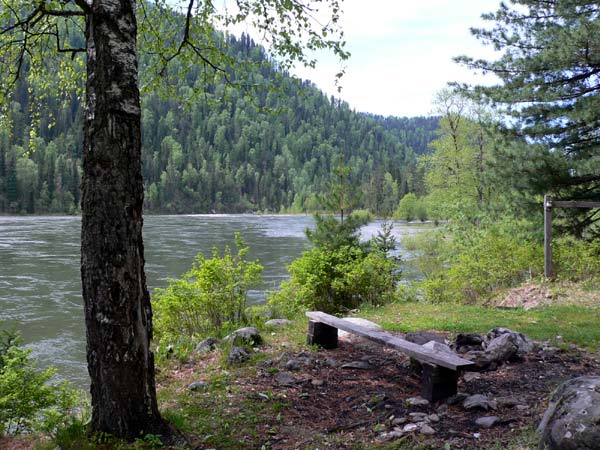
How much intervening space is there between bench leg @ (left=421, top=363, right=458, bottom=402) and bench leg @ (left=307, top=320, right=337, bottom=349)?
7.11ft

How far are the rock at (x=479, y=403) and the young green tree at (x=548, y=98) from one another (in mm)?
7083

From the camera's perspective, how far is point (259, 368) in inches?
221

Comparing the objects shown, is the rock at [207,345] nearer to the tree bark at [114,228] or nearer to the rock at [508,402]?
the tree bark at [114,228]

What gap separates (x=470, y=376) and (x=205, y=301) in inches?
188

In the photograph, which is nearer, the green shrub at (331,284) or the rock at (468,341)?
the rock at (468,341)

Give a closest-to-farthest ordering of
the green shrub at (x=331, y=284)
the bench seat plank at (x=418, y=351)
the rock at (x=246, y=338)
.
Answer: the bench seat plank at (x=418, y=351)
the rock at (x=246, y=338)
the green shrub at (x=331, y=284)

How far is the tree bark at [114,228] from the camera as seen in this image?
11.2 ft

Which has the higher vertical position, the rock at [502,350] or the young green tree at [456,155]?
the young green tree at [456,155]

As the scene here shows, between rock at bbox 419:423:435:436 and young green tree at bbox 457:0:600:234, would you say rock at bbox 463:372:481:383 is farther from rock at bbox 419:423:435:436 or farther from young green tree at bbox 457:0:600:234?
young green tree at bbox 457:0:600:234

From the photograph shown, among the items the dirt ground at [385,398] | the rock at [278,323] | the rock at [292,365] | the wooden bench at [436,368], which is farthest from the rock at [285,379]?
the rock at [278,323]

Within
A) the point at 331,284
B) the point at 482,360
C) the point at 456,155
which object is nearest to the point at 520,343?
the point at 482,360

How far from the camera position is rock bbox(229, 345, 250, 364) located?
5.88 meters

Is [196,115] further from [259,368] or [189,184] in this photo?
[259,368]

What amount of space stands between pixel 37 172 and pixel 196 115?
110 metres
